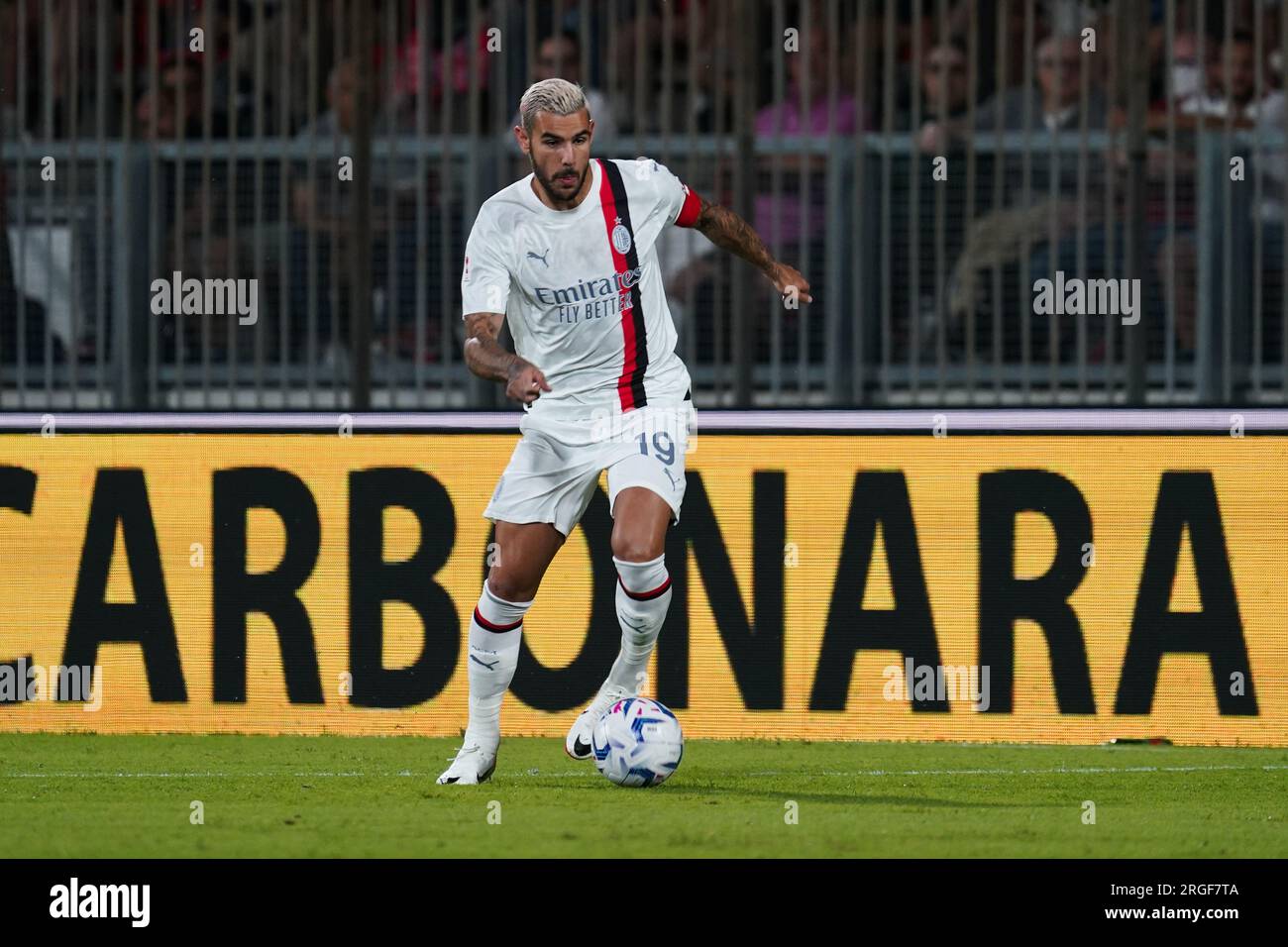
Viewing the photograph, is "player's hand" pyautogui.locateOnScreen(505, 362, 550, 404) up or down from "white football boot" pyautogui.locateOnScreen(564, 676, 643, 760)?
up

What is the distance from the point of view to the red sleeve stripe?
7.27m

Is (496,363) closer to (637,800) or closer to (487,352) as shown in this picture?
(487,352)

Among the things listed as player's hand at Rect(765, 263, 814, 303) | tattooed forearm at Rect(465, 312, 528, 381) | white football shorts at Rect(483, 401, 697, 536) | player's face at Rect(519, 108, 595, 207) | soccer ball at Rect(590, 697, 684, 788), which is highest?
player's face at Rect(519, 108, 595, 207)

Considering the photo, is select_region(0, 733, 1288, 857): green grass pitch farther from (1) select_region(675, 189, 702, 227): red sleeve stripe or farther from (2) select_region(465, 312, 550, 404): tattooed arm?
(1) select_region(675, 189, 702, 227): red sleeve stripe

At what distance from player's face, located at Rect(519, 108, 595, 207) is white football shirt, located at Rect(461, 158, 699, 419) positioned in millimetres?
159

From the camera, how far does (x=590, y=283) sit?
7035 millimetres

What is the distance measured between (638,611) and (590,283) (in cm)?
100

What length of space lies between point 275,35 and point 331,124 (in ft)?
1.33

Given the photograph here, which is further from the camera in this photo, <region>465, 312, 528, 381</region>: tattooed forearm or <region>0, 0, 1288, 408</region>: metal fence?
<region>0, 0, 1288, 408</region>: metal fence

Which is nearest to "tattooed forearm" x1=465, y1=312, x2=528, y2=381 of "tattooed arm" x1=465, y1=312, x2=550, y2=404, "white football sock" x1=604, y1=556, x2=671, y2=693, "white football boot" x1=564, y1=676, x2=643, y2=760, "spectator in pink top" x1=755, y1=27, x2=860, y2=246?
"tattooed arm" x1=465, y1=312, x2=550, y2=404

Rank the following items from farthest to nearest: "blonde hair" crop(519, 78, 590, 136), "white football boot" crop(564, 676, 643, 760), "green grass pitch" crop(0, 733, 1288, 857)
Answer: "white football boot" crop(564, 676, 643, 760)
"blonde hair" crop(519, 78, 590, 136)
"green grass pitch" crop(0, 733, 1288, 857)

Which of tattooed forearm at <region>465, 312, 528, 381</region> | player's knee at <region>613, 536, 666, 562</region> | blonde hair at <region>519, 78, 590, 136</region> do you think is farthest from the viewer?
player's knee at <region>613, 536, 666, 562</region>

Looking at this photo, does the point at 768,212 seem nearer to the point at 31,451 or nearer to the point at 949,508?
the point at 949,508

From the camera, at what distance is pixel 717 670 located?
324 inches
